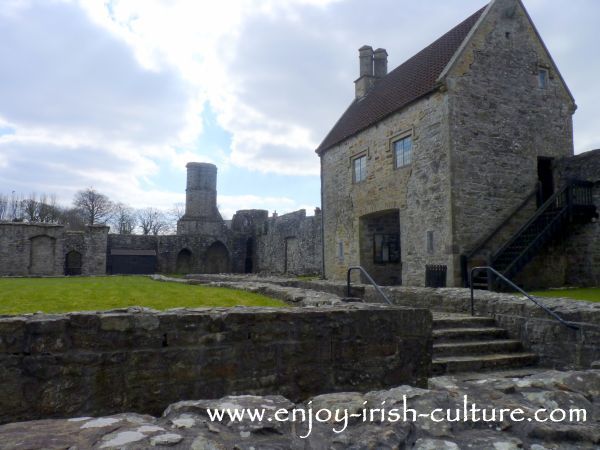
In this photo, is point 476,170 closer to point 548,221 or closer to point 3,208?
point 548,221

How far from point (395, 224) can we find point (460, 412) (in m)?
19.1

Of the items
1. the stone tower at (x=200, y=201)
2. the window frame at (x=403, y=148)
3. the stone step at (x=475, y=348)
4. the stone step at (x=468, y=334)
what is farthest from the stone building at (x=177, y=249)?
the stone step at (x=475, y=348)

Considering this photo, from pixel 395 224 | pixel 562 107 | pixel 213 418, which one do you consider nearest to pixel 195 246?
pixel 395 224

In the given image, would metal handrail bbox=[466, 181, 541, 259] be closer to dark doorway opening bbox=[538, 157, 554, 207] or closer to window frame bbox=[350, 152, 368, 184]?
dark doorway opening bbox=[538, 157, 554, 207]

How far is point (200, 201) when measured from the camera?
44219 millimetres

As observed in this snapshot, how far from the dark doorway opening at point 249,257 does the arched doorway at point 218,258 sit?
5.19ft

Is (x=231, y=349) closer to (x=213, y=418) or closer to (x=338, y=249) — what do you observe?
(x=213, y=418)

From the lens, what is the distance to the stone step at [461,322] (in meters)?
7.80

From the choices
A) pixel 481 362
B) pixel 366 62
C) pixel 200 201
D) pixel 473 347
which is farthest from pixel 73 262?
pixel 481 362

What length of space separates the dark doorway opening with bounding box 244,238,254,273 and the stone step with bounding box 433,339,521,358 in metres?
30.6

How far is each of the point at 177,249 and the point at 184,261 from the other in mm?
1366

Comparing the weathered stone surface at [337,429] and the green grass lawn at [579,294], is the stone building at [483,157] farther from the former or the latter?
the weathered stone surface at [337,429]

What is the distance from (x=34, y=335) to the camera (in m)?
3.86

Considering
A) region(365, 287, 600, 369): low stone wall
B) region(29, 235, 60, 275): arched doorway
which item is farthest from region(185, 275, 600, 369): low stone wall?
region(29, 235, 60, 275): arched doorway
